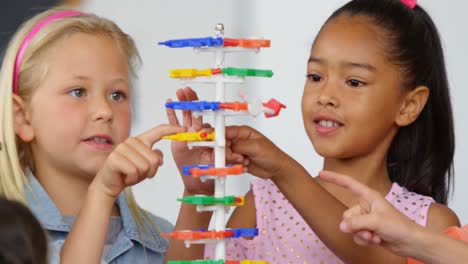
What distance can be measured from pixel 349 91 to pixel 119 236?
48 cm

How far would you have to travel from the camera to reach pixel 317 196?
1780 mm

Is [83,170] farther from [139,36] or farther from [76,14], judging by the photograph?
[139,36]

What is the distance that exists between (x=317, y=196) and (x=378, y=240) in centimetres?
22

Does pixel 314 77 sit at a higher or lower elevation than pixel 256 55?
higher

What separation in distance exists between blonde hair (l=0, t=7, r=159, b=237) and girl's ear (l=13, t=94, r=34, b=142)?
0.01 metres

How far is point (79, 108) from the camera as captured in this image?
1876mm

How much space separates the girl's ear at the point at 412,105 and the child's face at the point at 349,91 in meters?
0.03

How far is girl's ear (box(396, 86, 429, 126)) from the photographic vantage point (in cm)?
203

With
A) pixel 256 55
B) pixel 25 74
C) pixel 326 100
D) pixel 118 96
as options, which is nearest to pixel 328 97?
pixel 326 100

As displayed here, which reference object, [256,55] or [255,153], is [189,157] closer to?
[255,153]

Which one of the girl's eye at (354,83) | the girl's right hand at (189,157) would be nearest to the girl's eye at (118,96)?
the girl's right hand at (189,157)

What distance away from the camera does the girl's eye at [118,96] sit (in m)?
1.94

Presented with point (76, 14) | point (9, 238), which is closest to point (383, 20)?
point (76, 14)

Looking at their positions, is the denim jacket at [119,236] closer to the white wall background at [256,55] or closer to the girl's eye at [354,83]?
the girl's eye at [354,83]
